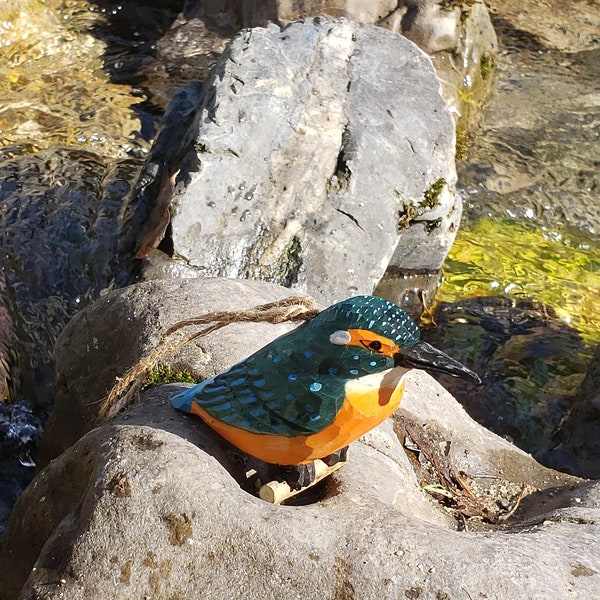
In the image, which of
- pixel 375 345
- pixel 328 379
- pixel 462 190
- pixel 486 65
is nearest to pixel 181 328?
pixel 328 379

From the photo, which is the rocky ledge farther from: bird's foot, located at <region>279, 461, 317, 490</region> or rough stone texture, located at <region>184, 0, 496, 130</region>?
rough stone texture, located at <region>184, 0, 496, 130</region>

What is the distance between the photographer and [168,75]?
8570 millimetres

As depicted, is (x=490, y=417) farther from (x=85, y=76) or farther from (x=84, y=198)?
(x=85, y=76)

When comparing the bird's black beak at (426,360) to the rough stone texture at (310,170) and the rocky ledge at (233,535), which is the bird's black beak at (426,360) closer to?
the rocky ledge at (233,535)

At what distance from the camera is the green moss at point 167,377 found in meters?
3.44

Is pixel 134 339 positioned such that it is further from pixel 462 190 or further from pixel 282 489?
pixel 462 190

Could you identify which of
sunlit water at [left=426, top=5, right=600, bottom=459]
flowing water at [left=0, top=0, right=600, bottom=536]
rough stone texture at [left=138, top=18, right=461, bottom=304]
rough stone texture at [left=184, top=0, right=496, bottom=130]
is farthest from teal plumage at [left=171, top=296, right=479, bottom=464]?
rough stone texture at [left=184, top=0, right=496, bottom=130]

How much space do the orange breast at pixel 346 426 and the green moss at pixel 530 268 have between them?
396cm

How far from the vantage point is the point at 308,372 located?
8.83 feet

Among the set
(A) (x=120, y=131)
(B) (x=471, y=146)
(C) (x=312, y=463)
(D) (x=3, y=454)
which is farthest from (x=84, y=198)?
(C) (x=312, y=463)

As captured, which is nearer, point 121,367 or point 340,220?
point 121,367

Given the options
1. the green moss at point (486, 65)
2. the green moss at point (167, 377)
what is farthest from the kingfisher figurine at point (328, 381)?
the green moss at point (486, 65)

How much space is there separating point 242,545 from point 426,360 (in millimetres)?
744

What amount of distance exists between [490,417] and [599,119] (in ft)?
14.9
